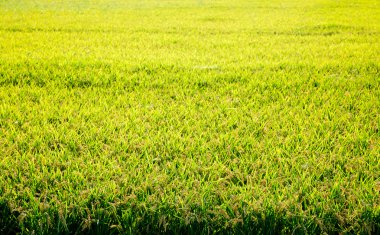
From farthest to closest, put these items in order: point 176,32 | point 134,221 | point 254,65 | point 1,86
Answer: point 176,32, point 254,65, point 1,86, point 134,221

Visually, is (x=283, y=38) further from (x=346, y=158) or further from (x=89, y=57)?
(x=346, y=158)

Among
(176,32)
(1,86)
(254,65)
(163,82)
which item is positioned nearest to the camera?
(1,86)

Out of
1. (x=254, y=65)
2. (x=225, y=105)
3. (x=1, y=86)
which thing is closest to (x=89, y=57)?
(x=1, y=86)

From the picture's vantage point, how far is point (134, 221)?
161 centimetres

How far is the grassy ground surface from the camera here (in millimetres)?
1645

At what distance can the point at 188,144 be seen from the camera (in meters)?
2.35

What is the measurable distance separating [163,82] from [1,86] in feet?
5.74

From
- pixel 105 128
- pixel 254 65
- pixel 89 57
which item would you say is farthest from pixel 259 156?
pixel 89 57

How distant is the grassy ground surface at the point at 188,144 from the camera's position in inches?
64.7

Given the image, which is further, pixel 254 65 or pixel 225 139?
pixel 254 65

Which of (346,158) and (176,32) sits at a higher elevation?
(176,32)

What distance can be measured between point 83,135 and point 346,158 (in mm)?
1835

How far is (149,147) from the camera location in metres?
2.33

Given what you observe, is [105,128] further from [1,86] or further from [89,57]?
[89,57]
